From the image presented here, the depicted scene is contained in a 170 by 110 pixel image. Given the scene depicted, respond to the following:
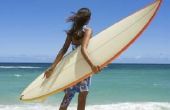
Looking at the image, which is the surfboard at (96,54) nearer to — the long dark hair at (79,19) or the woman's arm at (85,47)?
the woman's arm at (85,47)

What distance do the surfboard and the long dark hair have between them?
0.19m

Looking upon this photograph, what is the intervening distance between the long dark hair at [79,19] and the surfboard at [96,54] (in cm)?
19

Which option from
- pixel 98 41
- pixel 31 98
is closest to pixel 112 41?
pixel 98 41

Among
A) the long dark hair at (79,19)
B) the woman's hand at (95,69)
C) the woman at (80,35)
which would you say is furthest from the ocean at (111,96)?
the woman's hand at (95,69)

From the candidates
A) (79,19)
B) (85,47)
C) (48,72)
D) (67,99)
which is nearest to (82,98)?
(67,99)

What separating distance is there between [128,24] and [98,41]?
0.34 meters

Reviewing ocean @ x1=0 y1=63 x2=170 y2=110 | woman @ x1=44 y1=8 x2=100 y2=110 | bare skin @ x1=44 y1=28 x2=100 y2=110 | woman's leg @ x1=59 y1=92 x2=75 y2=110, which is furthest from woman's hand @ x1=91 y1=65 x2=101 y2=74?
ocean @ x1=0 y1=63 x2=170 y2=110

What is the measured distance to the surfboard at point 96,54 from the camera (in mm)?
4125

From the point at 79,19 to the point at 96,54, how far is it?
1.31ft

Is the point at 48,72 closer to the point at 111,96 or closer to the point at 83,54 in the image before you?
the point at 83,54

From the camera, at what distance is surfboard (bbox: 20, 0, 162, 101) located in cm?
412

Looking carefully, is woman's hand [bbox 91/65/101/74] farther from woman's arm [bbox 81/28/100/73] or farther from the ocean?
the ocean

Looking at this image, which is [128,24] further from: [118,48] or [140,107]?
[140,107]

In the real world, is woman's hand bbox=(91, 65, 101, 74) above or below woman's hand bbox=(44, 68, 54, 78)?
below
